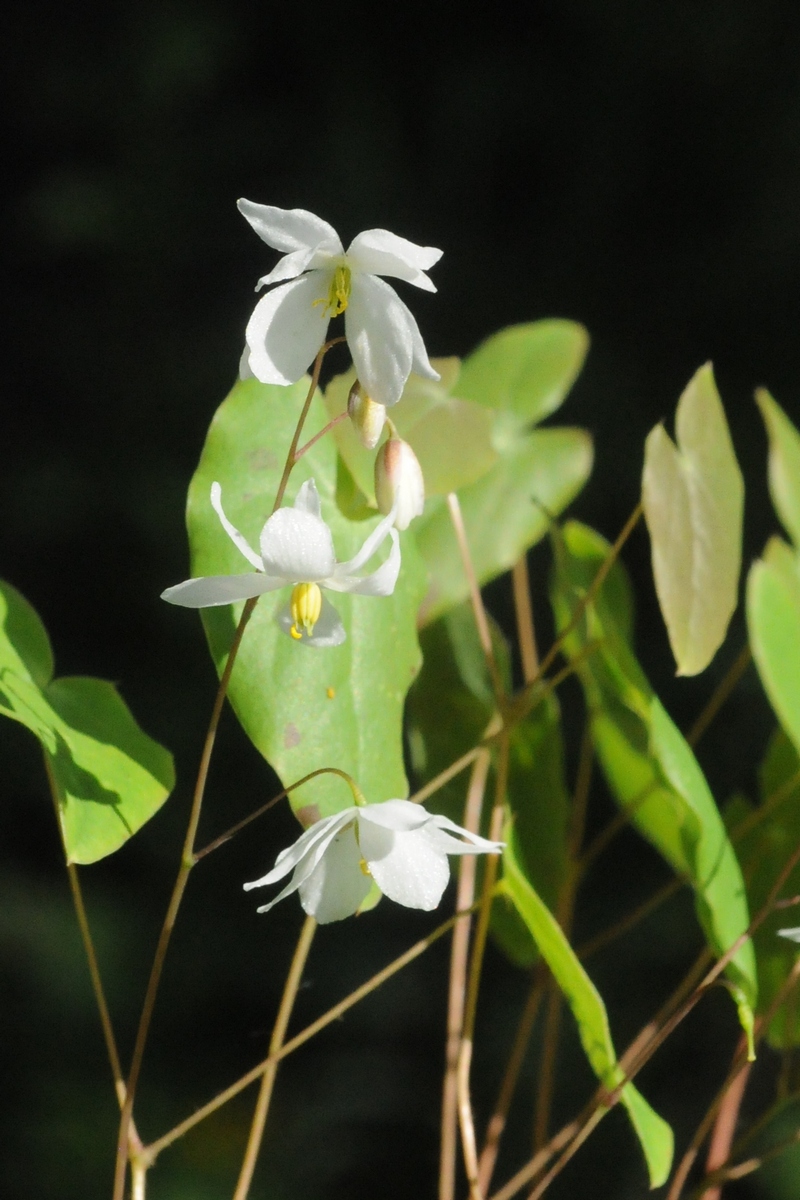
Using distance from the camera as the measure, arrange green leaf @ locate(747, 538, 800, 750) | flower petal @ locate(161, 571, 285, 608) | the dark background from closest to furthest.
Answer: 1. flower petal @ locate(161, 571, 285, 608)
2. green leaf @ locate(747, 538, 800, 750)
3. the dark background

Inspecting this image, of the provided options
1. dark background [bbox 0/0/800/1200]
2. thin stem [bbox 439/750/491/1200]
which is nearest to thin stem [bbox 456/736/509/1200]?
thin stem [bbox 439/750/491/1200]

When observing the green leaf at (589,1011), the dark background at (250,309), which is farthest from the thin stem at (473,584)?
the dark background at (250,309)

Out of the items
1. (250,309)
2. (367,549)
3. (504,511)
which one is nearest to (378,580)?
(367,549)

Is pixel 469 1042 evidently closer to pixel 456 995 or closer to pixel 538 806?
pixel 456 995

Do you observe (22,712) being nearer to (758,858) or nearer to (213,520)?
(213,520)

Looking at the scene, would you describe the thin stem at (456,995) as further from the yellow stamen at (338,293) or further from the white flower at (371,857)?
the yellow stamen at (338,293)

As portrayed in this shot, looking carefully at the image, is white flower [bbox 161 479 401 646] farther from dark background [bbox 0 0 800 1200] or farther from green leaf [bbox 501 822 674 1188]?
dark background [bbox 0 0 800 1200]

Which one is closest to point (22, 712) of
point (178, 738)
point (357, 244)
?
point (357, 244)
